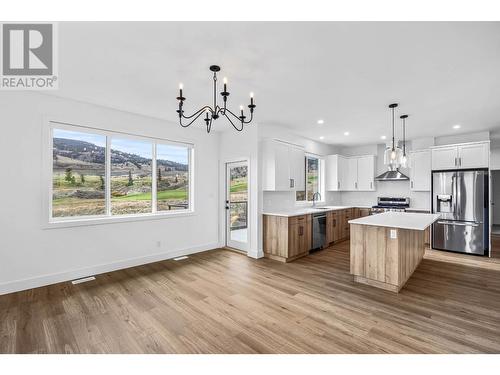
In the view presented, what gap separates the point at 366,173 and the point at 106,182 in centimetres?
660

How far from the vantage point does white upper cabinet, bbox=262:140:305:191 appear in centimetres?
485

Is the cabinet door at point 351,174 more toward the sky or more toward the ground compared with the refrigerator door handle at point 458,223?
more toward the sky

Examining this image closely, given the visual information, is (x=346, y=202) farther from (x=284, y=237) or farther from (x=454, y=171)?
(x=284, y=237)

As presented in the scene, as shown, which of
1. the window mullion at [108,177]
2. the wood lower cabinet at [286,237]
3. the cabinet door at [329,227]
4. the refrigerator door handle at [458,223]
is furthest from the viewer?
the cabinet door at [329,227]

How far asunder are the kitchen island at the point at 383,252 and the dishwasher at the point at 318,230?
1564 millimetres

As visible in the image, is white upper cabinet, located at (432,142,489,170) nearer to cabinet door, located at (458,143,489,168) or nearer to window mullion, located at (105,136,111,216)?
cabinet door, located at (458,143,489,168)

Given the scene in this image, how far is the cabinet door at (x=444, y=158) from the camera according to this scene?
5367 mm

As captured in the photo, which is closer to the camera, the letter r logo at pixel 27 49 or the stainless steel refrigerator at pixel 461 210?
the letter r logo at pixel 27 49

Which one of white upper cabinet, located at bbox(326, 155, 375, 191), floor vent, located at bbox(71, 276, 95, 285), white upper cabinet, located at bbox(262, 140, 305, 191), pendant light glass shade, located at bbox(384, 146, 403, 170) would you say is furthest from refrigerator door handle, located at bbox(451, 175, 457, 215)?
floor vent, located at bbox(71, 276, 95, 285)

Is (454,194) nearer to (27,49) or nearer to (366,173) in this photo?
(366,173)

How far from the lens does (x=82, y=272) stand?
3.68 m

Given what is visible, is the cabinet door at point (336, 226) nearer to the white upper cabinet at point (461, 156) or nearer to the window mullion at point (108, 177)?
the white upper cabinet at point (461, 156)

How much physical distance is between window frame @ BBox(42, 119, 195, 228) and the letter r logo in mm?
1005

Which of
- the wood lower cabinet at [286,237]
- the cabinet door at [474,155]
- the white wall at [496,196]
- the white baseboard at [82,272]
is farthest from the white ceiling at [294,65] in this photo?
the white wall at [496,196]
